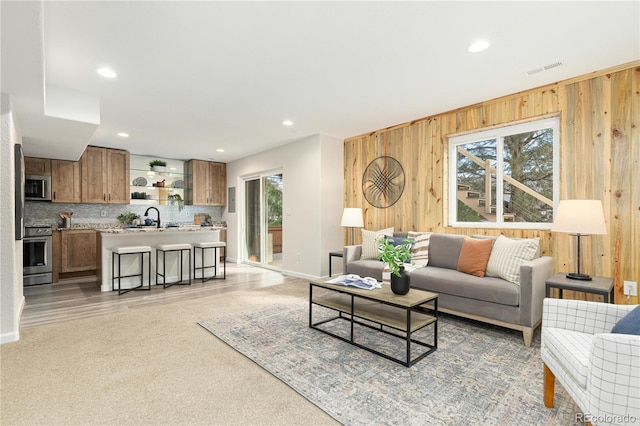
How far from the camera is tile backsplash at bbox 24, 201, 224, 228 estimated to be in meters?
5.82

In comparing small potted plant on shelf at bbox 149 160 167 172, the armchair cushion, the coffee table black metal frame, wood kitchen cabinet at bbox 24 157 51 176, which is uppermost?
small potted plant on shelf at bbox 149 160 167 172

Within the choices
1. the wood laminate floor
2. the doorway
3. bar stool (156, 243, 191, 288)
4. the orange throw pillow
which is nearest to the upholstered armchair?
the orange throw pillow

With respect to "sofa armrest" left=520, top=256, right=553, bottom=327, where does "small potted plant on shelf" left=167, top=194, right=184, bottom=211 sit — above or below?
above

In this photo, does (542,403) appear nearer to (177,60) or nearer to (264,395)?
(264,395)

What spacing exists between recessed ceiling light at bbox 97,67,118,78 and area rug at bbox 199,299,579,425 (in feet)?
8.59

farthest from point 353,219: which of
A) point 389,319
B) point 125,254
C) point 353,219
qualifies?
point 125,254

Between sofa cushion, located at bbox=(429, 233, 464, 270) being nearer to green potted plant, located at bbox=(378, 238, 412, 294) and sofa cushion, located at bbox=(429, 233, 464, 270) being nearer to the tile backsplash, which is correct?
green potted plant, located at bbox=(378, 238, 412, 294)

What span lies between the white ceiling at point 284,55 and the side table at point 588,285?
197cm

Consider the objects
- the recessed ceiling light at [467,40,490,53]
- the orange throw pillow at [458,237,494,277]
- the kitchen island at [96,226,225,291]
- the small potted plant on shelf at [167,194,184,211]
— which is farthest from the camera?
the small potted plant on shelf at [167,194,184,211]

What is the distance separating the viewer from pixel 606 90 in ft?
10.1

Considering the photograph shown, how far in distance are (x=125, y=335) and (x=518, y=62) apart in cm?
440

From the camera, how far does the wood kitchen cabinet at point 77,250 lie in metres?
5.67

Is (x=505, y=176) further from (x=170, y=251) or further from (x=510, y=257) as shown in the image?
(x=170, y=251)

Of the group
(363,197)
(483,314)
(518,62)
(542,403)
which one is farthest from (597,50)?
(363,197)
